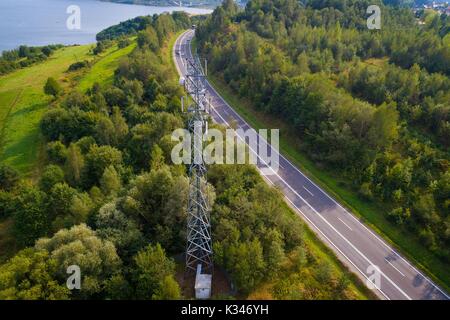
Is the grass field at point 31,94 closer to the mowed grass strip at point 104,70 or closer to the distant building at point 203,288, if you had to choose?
the mowed grass strip at point 104,70

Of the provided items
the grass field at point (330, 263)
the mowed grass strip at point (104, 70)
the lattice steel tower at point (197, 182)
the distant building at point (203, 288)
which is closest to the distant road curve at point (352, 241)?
the grass field at point (330, 263)

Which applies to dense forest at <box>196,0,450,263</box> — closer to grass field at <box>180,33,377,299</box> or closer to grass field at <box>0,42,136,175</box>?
grass field at <box>180,33,377,299</box>

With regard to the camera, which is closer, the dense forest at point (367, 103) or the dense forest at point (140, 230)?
the dense forest at point (140, 230)

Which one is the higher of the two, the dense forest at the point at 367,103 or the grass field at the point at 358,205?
the dense forest at the point at 367,103

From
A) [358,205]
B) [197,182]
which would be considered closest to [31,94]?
[197,182]

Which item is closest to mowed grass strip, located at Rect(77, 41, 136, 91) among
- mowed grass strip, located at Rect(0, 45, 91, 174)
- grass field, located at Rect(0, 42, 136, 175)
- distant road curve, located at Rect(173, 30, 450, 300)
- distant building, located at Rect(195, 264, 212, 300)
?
grass field, located at Rect(0, 42, 136, 175)

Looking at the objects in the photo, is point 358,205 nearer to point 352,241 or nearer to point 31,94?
point 352,241

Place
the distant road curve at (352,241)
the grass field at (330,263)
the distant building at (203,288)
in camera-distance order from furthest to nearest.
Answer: the distant road curve at (352,241) < the grass field at (330,263) < the distant building at (203,288)
